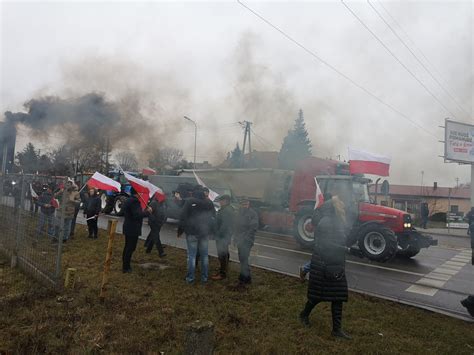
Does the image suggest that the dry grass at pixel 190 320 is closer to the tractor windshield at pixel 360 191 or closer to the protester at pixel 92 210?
the protester at pixel 92 210

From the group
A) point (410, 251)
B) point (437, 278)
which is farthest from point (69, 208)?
point (410, 251)

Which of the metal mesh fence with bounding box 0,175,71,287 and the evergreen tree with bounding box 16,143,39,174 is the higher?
the evergreen tree with bounding box 16,143,39,174

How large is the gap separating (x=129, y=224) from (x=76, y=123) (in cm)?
972

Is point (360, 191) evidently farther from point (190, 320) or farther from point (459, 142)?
point (459, 142)

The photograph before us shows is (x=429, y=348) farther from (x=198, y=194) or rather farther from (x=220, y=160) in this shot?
(x=220, y=160)

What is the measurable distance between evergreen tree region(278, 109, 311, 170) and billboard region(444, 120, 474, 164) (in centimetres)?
913

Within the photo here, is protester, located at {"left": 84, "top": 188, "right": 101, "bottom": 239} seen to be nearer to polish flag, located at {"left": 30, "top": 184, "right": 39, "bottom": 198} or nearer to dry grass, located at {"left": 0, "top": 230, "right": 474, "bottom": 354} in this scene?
polish flag, located at {"left": 30, "top": 184, "right": 39, "bottom": 198}

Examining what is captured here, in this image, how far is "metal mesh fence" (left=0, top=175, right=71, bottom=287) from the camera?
5418mm

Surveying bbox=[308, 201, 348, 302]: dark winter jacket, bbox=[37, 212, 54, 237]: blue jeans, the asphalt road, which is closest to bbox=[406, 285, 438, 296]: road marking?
the asphalt road

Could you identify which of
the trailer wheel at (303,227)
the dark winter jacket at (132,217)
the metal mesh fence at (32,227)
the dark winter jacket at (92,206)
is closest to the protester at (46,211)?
the metal mesh fence at (32,227)

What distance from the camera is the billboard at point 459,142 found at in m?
24.0

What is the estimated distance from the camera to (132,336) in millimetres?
3918

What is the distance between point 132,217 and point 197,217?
1311mm

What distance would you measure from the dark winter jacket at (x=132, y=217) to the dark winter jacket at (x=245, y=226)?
1.83 meters
